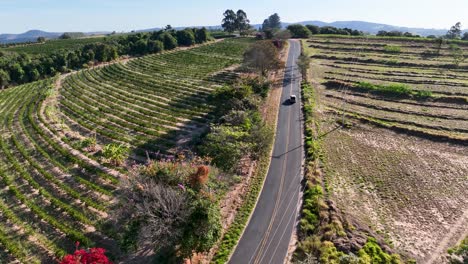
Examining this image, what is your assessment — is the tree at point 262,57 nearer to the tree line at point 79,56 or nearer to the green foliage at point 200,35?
the tree line at point 79,56

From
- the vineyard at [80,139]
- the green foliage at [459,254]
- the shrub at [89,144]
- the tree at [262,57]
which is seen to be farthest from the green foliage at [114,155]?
the tree at [262,57]

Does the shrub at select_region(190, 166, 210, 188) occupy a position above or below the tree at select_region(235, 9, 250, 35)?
below

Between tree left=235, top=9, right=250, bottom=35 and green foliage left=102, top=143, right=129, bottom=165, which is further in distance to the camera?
tree left=235, top=9, right=250, bottom=35

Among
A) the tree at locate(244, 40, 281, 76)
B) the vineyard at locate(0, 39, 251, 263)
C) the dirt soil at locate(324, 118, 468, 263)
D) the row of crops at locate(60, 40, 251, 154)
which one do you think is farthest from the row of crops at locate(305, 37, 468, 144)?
the vineyard at locate(0, 39, 251, 263)

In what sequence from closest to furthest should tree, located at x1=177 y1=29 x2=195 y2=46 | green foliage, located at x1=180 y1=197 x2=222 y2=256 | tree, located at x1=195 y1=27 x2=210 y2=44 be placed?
green foliage, located at x1=180 y1=197 x2=222 y2=256, tree, located at x1=177 y1=29 x2=195 y2=46, tree, located at x1=195 y1=27 x2=210 y2=44

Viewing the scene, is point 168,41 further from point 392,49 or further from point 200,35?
point 392,49

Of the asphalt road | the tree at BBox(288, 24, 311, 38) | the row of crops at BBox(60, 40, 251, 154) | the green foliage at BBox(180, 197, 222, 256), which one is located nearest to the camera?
the green foliage at BBox(180, 197, 222, 256)

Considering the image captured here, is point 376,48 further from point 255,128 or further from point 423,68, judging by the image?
point 255,128

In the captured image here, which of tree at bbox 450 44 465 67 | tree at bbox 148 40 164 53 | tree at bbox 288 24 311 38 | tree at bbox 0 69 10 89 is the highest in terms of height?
tree at bbox 288 24 311 38

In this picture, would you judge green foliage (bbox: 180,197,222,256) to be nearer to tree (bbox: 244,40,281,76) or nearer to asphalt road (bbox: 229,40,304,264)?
asphalt road (bbox: 229,40,304,264)
